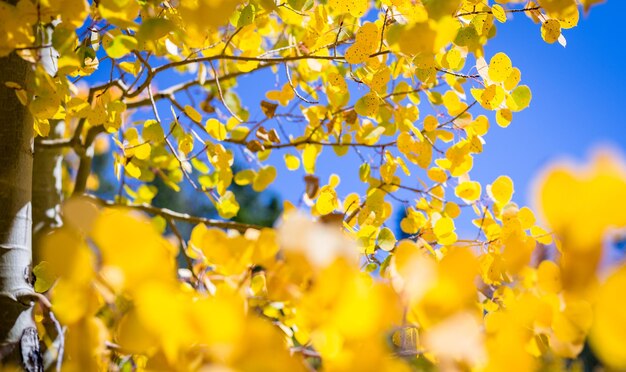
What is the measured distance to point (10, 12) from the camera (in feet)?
1.94

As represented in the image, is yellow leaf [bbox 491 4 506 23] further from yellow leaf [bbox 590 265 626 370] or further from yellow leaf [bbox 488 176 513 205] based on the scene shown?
yellow leaf [bbox 590 265 626 370]

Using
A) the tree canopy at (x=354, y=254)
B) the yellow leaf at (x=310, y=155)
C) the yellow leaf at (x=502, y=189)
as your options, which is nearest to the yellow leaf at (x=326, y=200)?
the tree canopy at (x=354, y=254)

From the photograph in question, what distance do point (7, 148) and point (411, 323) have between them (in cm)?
90

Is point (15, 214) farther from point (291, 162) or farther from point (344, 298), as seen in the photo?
point (344, 298)

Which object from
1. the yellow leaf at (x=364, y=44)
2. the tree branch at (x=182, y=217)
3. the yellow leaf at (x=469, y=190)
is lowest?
the tree branch at (x=182, y=217)

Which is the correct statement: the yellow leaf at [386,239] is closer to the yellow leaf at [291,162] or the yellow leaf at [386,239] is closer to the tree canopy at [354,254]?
the tree canopy at [354,254]

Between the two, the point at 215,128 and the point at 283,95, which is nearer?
the point at 215,128

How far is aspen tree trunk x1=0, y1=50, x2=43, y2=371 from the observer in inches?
35.7

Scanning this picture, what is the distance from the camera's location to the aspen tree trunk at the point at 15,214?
0.91 metres

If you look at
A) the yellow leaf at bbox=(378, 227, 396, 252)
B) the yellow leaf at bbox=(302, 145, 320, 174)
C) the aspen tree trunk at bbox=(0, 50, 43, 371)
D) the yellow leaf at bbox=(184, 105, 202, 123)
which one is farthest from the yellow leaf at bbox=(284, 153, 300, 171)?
the aspen tree trunk at bbox=(0, 50, 43, 371)

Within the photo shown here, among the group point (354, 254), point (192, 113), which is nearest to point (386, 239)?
point (192, 113)

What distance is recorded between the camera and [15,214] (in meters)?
0.98

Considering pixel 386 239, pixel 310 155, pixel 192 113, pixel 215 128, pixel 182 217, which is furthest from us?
pixel 182 217

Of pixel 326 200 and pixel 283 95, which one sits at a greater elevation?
pixel 283 95
